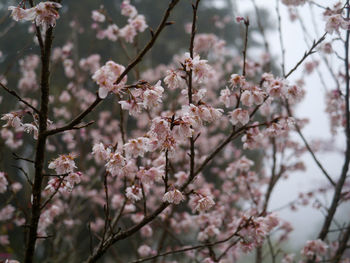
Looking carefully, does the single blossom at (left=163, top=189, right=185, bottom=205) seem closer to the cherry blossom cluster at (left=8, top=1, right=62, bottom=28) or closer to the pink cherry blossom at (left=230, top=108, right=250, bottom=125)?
the pink cherry blossom at (left=230, top=108, right=250, bottom=125)

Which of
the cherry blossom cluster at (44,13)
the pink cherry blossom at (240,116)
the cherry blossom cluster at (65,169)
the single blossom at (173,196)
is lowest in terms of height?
the single blossom at (173,196)

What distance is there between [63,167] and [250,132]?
1.16m

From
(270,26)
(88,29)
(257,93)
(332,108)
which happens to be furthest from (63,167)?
(270,26)

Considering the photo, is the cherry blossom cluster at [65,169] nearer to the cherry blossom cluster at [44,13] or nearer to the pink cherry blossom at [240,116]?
the cherry blossom cluster at [44,13]

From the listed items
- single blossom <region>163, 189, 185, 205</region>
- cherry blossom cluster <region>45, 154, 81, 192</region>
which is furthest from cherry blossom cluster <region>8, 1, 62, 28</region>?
single blossom <region>163, 189, 185, 205</region>

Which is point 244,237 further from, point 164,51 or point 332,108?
point 164,51

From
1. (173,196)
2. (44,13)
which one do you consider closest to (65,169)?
(173,196)

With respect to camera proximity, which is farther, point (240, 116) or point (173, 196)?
A: point (240, 116)

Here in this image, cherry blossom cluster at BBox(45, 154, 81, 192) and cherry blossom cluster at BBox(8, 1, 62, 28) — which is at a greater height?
cherry blossom cluster at BBox(8, 1, 62, 28)

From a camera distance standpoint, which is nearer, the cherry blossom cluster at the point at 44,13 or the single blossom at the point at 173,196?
the cherry blossom cluster at the point at 44,13

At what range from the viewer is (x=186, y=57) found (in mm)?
1562

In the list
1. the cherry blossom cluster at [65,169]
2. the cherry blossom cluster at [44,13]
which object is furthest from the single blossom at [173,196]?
the cherry blossom cluster at [44,13]

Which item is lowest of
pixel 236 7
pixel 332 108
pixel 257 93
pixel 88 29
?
pixel 257 93

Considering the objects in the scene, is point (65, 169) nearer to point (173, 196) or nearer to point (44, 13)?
point (173, 196)
